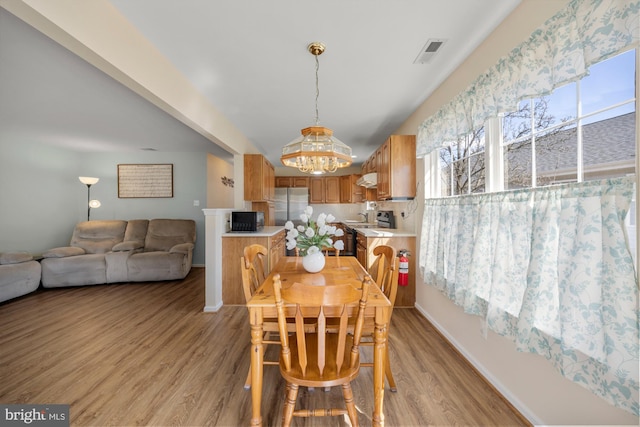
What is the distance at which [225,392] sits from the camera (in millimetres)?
1745

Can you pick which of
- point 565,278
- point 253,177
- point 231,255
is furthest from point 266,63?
point 565,278

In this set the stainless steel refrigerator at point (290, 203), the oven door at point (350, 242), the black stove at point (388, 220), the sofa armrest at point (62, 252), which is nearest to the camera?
the sofa armrest at point (62, 252)

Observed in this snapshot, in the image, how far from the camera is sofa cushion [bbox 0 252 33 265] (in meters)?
3.44

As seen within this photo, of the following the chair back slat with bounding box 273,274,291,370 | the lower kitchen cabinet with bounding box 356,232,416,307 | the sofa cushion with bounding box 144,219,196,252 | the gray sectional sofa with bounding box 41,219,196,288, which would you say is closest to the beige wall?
the lower kitchen cabinet with bounding box 356,232,416,307

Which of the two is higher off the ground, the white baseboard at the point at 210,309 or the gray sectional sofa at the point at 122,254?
the gray sectional sofa at the point at 122,254

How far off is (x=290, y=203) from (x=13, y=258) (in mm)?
4591

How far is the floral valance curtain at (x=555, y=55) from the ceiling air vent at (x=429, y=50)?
1.33 ft

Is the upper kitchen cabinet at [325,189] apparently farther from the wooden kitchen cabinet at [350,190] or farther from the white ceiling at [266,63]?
the white ceiling at [266,63]

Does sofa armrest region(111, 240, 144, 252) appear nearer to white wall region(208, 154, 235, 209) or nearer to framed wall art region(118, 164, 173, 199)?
framed wall art region(118, 164, 173, 199)

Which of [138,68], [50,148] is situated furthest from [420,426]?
[50,148]

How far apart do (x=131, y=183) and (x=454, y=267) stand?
20.6 feet

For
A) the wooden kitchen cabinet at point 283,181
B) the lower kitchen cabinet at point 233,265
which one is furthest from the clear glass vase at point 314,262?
the wooden kitchen cabinet at point 283,181

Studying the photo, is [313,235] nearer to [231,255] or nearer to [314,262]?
[314,262]

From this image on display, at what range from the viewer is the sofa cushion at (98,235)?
14.9 feet
